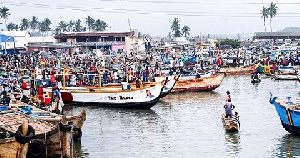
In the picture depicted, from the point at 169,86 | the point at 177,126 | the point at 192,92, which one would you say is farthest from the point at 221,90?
the point at 177,126

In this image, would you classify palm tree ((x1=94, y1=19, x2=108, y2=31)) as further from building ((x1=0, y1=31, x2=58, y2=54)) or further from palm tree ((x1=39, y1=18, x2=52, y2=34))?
building ((x1=0, y1=31, x2=58, y2=54))

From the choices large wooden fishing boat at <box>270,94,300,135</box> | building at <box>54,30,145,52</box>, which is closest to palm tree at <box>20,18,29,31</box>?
building at <box>54,30,145,52</box>

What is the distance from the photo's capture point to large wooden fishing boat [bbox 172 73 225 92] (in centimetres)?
Result: 4412

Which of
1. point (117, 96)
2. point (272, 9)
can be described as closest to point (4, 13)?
point (272, 9)

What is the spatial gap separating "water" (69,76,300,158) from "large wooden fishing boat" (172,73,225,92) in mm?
3803

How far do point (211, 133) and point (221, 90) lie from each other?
21.1 metres

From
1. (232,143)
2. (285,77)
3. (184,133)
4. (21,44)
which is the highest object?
(21,44)

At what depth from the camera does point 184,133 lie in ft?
88.0

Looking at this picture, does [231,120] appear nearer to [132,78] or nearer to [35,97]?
[35,97]

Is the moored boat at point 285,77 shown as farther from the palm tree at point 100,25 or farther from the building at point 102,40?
the palm tree at point 100,25

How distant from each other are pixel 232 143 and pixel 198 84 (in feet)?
67.5

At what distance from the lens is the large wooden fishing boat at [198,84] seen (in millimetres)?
44125

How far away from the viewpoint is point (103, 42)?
83625mm

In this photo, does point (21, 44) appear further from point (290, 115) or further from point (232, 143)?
point (290, 115)
